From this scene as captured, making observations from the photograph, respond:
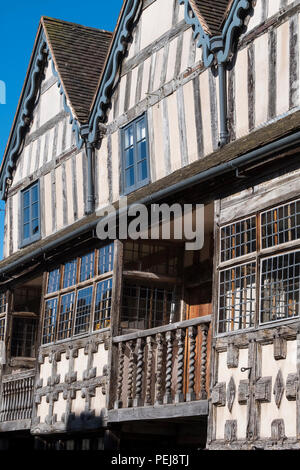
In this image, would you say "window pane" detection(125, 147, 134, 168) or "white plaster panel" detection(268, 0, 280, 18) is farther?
"window pane" detection(125, 147, 134, 168)

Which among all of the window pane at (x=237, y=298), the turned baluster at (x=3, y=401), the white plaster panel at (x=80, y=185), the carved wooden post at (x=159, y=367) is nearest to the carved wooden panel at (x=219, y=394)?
the window pane at (x=237, y=298)

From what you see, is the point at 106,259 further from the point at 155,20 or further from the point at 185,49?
the point at 155,20

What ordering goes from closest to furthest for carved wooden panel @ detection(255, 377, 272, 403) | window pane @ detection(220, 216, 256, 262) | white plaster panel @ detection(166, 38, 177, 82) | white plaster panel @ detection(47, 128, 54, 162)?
carved wooden panel @ detection(255, 377, 272, 403) → window pane @ detection(220, 216, 256, 262) → white plaster panel @ detection(166, 38, 177, 82) → white plaster panel @ detection(47, 128, 54, 162)

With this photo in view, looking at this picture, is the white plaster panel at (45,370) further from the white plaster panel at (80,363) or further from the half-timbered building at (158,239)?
the white plaster panel at (80,363)

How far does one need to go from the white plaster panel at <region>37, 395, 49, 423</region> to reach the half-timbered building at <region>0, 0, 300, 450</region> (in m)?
0.02

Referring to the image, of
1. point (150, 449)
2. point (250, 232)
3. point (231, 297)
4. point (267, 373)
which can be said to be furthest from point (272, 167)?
point (150, 449)

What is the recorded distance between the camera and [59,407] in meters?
17.2

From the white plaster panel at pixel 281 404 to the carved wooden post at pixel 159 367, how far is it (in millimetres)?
2522

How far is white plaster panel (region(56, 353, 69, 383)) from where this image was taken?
1722 centimetres

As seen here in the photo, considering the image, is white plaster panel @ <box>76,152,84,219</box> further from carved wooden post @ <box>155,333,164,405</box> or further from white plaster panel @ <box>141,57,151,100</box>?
carved wooden post @ <box>155,333,164,405</box>

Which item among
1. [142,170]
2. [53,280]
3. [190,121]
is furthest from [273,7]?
[53,280]

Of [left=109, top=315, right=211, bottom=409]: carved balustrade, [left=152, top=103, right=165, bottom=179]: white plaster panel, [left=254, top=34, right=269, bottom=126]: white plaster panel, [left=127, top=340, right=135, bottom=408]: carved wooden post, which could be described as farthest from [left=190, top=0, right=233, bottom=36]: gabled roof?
[left=127, top=340, right=135, bottom=408]: carved wooden post

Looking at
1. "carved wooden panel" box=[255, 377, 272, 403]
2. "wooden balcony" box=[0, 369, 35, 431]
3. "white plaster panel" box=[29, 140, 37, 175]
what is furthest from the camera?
"white plaster panel" box=[29, 140, 37, 175]

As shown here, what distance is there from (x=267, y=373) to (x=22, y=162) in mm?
11724
